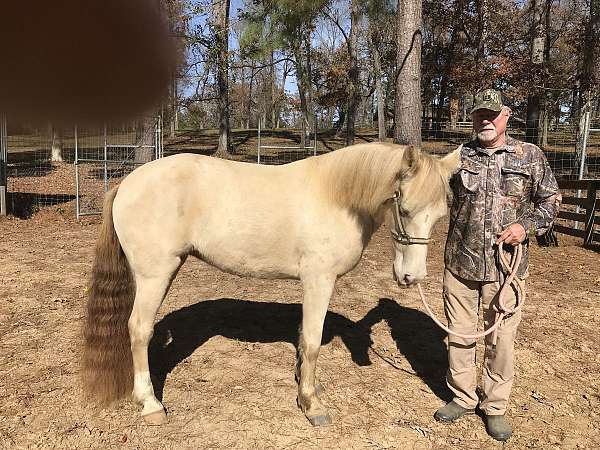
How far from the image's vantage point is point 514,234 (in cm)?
265

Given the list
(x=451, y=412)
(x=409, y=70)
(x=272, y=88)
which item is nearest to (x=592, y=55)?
(x=409, y=70)

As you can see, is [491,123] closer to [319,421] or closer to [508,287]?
[508,287]

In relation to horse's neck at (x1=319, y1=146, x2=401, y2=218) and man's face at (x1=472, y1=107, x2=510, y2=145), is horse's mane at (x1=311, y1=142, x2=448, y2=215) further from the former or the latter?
man's face at (x1=472, y1=107, x2=510, y2=145)

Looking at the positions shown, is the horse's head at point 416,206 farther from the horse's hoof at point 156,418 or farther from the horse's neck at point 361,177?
the horse's hoof at point 156,418

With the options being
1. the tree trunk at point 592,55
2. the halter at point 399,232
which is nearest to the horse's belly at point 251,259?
the halter at point 399,232

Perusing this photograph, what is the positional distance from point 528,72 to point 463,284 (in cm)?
1428

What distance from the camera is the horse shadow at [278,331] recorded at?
3.66 meters

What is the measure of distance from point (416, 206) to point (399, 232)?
7.6 inches

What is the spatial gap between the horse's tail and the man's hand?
242 centimetres

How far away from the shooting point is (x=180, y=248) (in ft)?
9.55

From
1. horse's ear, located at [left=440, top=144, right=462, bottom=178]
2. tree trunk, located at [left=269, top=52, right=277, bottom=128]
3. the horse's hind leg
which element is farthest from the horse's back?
tree trunk, located at [left=269, top=52, right=277, bottom=128]

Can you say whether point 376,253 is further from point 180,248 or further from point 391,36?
point 391,36

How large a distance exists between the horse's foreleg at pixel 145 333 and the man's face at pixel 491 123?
215 centimetres

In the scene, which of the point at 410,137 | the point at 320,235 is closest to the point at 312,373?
the point at 320,235
